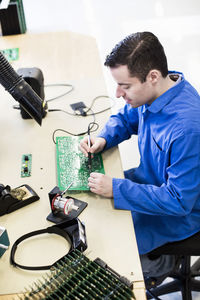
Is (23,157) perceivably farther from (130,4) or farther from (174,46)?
(130,4)

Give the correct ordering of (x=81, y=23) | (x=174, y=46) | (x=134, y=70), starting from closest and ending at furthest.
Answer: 1. (x=134, y=70)
2. (x=174, y=46)
3. (x=81, y=23)

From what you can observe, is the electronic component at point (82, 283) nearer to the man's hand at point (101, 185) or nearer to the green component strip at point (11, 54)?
the man's hand at point (101, 185)

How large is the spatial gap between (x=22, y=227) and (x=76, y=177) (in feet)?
1.04

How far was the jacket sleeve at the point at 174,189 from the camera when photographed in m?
1.33

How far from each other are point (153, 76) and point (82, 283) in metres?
0.82

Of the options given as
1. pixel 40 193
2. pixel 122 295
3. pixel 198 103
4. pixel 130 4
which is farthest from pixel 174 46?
pixel 122 295

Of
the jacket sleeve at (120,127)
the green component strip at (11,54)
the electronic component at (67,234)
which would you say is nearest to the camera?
the electronic component at (67,234)

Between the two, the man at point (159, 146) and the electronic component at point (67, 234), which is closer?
the electronic component at point (67, 234)

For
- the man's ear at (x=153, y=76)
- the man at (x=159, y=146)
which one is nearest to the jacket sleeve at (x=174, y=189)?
the man at (x=159, y=146)

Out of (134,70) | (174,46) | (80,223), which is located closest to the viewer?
(80,223)

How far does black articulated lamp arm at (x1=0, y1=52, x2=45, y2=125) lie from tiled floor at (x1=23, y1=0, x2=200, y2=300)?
82.2 inches

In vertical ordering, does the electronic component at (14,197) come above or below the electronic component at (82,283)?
above

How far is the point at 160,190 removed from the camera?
1383mm

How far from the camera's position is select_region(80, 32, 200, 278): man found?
4.42ft
